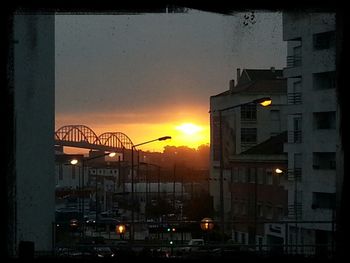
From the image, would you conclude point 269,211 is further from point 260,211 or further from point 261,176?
point 261,176

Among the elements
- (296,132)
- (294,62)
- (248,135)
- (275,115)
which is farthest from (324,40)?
(275,115)

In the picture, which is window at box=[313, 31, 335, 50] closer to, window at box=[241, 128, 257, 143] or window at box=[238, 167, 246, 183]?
window at box=[241, 128, 257, 143]

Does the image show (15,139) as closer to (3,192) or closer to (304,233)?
(3,192)

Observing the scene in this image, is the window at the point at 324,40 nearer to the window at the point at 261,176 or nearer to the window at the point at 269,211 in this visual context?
the window at the point at 269,211

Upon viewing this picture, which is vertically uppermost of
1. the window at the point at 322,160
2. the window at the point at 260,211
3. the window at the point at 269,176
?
the window at the point at 322,160

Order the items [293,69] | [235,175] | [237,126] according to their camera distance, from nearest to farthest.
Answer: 1. [293,69]
2. [237,126]
3. [235,175]

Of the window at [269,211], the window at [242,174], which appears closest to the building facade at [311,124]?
the window at [269,211]
